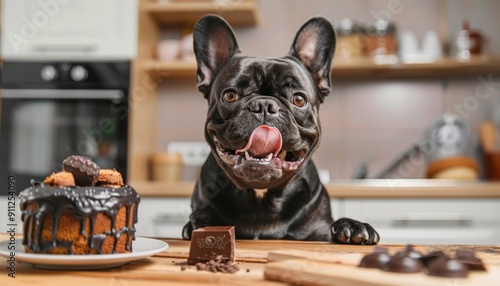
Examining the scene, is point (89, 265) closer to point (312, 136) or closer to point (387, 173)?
point (312, 136)

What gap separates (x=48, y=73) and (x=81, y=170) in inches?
86.6

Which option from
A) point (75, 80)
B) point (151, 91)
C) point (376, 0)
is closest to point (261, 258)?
point (75, 80)

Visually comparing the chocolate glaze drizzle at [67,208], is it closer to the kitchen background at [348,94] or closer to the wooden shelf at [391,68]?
the kitchen background at [348,94]

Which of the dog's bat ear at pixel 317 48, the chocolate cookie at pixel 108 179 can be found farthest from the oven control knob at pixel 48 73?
the chocolate cookie at pixel 108 179

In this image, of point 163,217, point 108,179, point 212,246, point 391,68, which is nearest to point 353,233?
point 212,246

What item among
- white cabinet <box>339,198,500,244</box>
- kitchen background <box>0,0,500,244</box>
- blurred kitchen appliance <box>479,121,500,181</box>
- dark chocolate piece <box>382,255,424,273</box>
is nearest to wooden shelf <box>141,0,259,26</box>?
kitchen background <box>0,0,500,244</box>

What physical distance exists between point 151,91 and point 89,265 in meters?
2.49

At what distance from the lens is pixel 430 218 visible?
101 inches

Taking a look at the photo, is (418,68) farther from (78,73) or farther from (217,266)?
(217,266)

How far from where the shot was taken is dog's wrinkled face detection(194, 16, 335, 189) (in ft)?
3.60

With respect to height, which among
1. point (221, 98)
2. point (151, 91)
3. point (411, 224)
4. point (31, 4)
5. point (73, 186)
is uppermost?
point (31, 4)

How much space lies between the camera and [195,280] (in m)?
0.74

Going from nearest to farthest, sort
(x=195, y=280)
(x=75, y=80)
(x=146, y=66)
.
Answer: (x=195, y=280) → (x=75, y=80) → (x=146, y=66)

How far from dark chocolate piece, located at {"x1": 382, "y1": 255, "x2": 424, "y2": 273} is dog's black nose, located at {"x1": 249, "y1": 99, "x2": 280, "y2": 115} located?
18.5 inches
